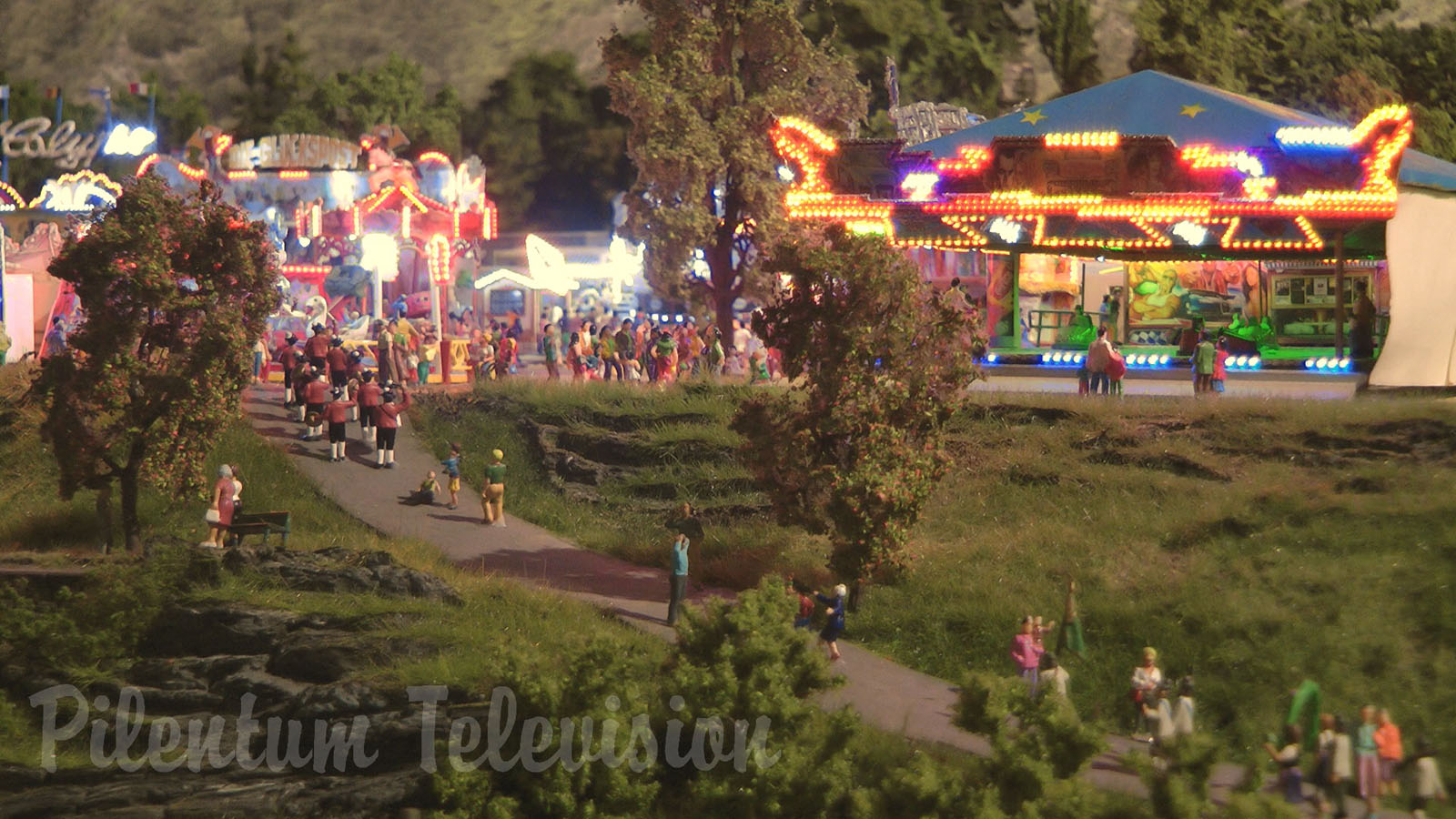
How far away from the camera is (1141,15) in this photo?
159ft

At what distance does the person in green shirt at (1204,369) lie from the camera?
93.3ft

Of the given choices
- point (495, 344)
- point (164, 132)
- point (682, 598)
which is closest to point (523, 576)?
point (682, 598)

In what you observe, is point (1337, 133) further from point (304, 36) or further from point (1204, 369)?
point (304, 36)

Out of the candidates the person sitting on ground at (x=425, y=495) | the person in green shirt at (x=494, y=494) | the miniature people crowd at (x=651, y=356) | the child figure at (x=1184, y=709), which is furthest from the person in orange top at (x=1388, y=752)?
the miniature people crowd at (x=651, y=356)

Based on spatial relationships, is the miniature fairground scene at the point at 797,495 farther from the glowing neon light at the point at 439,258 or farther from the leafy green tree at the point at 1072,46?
the leafy green tree at the point at 1072,46

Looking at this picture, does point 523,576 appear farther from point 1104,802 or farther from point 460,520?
point 1104,802

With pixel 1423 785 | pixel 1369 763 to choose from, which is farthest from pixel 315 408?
pixel 1423 785

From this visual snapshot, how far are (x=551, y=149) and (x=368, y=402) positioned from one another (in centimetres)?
4661

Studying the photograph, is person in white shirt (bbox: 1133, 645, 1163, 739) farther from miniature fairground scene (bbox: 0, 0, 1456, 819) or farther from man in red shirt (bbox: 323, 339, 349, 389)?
man in red shirt (bbox: 323, 339, 349, 389)

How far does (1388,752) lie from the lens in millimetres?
15742

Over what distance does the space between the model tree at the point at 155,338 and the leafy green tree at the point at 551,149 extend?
49.7 metres

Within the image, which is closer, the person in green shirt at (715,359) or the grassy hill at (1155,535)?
the grassy hill at (1155,535)

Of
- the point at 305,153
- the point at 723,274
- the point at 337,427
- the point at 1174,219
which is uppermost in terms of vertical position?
the point at 305,153

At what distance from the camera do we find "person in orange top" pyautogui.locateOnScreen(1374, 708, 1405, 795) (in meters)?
15.7
